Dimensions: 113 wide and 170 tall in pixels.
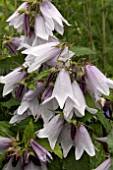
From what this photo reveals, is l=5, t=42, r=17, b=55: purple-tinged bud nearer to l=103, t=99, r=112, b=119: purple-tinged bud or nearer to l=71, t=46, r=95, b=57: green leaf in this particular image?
l=71, t=46, r=95, b=57: green leaf

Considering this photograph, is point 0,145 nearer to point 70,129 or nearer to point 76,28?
point 70,129

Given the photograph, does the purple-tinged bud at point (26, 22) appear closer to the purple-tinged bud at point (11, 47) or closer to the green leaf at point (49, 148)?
the purple-tinged bud at point (11, 47)

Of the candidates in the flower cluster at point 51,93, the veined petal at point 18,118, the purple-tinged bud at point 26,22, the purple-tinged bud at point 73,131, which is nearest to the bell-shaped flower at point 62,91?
the flower cluster at point 51,93

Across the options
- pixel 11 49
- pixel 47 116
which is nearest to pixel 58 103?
pixel 47 116

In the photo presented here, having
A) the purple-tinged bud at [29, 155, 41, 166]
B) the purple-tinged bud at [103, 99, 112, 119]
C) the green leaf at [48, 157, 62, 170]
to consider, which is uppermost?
the purple-tinged bud at [29, 155, 41, 166]

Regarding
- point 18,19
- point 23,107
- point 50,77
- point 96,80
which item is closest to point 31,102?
point 23,107

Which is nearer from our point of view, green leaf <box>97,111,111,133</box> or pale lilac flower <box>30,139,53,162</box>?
pale lilac flower <box>30,139,53,162</box>

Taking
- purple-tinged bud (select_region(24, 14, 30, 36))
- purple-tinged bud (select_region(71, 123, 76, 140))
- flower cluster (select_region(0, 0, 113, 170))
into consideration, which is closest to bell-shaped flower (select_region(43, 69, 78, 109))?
flower cluster (select_region(0, 0, 113, 170))

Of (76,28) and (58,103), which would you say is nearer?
(58,103)
